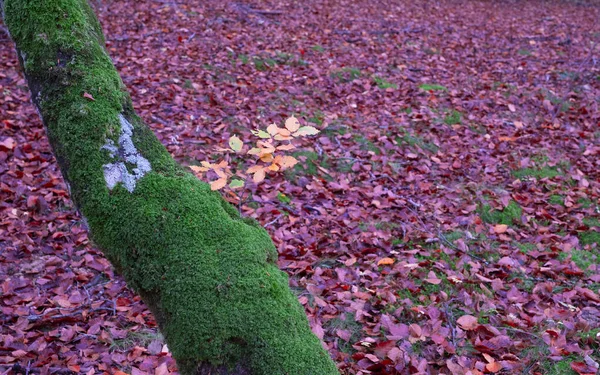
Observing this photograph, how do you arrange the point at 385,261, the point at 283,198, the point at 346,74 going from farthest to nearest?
the point at 346,74 → the point at 283,198 → the point at 385,261

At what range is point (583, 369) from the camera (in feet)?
Answer: 9.14

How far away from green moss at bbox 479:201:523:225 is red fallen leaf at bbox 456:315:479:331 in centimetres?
170

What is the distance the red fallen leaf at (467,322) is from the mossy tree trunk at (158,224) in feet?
5.52

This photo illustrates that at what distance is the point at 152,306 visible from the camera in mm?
1769

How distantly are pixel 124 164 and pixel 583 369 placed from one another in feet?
8.67

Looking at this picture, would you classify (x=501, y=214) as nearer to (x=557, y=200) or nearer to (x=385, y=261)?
(x=557, y=200)

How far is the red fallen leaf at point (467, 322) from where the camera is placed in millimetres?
3152

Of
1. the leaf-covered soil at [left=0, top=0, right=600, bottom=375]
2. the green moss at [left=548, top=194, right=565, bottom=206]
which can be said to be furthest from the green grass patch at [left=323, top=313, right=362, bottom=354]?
the green moss at [left=548, top=194, right=565, bottom=206]

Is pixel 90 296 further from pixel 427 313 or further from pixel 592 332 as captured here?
pixel 592 332

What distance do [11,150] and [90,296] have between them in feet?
8.17

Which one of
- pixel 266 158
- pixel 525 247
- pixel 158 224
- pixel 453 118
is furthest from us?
pixel 453 118

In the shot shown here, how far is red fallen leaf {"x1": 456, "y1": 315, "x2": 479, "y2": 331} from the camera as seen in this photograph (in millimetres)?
3152

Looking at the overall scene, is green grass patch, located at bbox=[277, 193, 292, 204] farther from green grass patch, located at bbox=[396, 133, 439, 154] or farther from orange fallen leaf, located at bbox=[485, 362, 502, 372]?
orange fallen leaf, located at bbox=[485, 362, 502, 372]

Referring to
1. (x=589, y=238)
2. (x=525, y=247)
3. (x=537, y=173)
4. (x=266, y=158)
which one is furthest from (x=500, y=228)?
(x=266, y=158)
